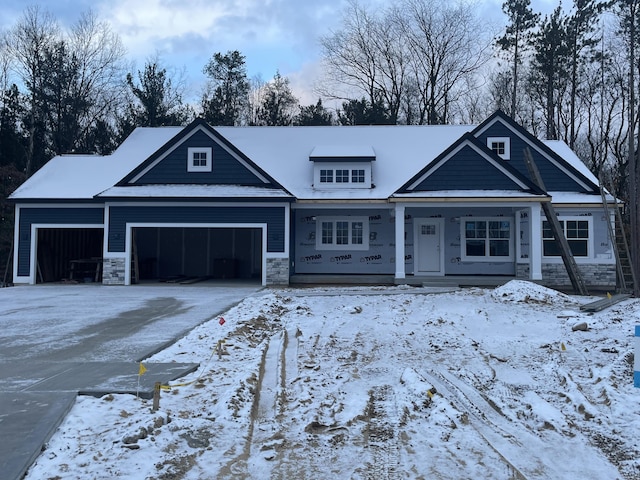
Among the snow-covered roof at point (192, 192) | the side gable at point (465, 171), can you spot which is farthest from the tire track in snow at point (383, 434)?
the side gable at point (465, 171)

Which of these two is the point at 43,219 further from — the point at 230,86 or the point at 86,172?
the point at 230,86

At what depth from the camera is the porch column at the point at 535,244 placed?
647 inches

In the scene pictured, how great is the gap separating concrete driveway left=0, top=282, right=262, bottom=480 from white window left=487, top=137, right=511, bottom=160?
1063 centimetres

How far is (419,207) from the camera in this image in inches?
704

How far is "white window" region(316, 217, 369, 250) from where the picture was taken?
18984 mm

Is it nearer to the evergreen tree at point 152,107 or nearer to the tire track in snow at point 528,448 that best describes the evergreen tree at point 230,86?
the evergreen tree at point 152,107

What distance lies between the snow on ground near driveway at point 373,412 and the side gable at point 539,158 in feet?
35.1

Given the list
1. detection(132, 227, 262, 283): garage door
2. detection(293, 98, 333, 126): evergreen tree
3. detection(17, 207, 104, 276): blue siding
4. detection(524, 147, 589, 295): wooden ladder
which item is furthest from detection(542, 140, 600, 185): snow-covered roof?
detection(17, 207, 104, 276): blue siding

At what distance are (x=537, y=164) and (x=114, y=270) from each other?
15.4 meters

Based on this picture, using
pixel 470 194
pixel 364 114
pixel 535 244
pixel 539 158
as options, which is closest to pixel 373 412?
pixel 470 194

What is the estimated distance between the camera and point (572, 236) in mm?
17781

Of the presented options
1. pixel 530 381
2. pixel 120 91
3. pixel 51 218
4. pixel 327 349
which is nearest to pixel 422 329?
pixel 327 349

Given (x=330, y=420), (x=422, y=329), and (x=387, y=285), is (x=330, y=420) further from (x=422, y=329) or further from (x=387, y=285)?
(x=387, y=285)

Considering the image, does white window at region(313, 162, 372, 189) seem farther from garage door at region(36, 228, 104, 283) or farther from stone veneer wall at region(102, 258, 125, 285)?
garage door at region(36, 228, 104, 283)
